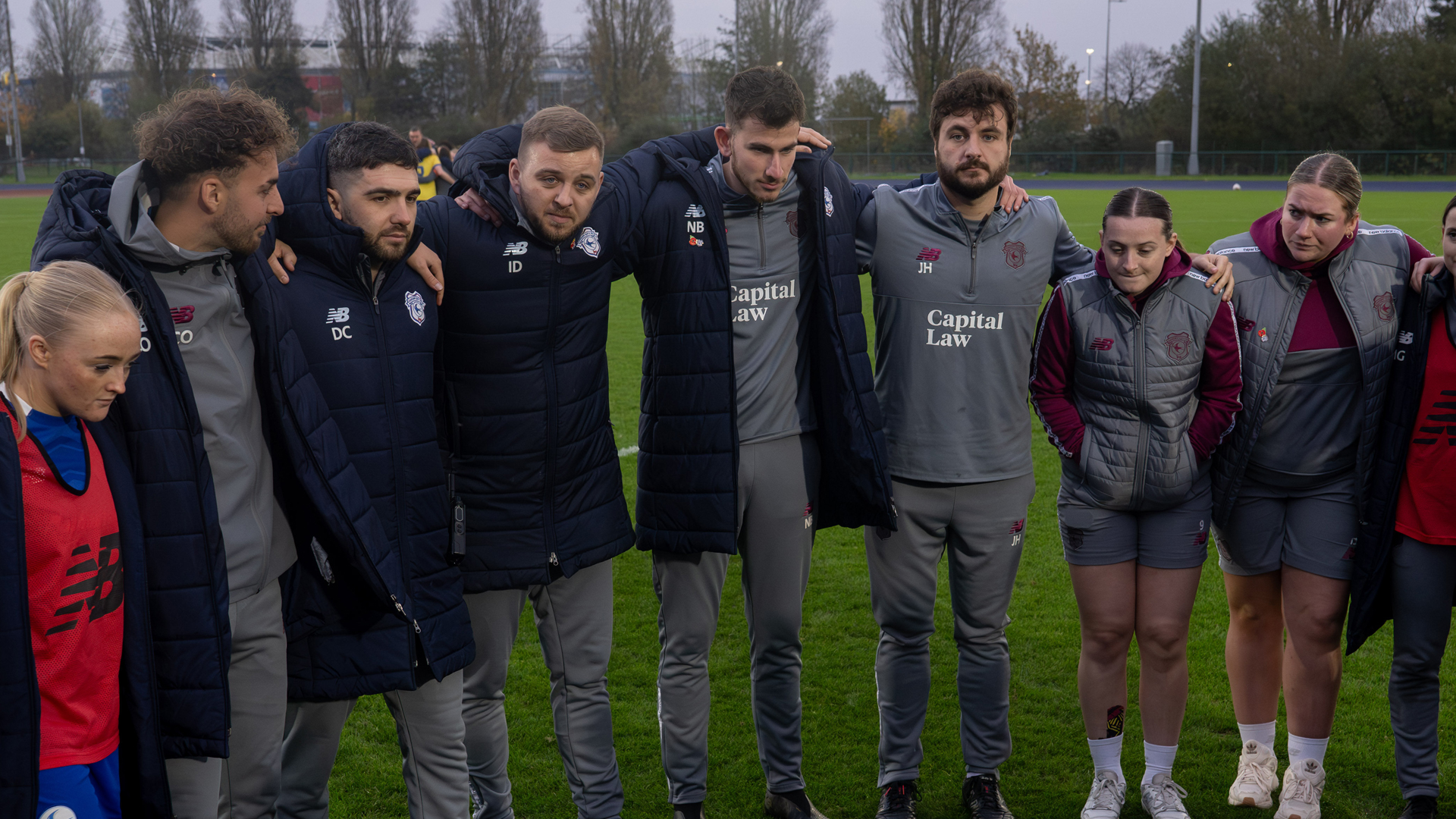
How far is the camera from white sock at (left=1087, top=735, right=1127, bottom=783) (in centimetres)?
349

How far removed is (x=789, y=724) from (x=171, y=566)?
Answer: 1958 mm

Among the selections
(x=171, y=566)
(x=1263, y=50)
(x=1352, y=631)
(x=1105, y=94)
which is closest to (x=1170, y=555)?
(x=1352, y=631)

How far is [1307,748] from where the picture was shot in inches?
137

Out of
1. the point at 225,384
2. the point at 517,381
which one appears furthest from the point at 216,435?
the point at 517,381

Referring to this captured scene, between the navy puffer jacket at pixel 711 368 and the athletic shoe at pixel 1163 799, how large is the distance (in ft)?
3.89

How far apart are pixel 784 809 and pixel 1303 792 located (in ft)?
5.41

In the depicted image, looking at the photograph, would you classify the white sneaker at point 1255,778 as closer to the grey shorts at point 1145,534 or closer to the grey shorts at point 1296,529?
the grey shorts at point 1296,529

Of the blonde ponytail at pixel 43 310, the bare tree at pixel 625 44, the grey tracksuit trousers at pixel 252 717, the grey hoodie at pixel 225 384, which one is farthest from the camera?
the bare tree at pixel 625 44

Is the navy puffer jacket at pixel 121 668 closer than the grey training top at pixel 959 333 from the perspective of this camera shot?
Yes

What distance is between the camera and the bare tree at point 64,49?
5534cm

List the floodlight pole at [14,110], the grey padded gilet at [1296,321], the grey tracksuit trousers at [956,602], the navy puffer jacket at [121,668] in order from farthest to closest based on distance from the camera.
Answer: the floodlight pole at [14,110]
the grey tracksuit trousers at [956,602]
the grey padded gilet at [1296,321]
the navy puffer jacket at [121,668]

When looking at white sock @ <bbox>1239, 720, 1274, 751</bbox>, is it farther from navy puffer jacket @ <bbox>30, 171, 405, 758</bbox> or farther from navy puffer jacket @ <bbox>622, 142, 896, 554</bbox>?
navy puffer jacket @ <bbox>30, 171, 405, 758</bbox>

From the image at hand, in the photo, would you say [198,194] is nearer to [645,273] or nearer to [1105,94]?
[645,273]

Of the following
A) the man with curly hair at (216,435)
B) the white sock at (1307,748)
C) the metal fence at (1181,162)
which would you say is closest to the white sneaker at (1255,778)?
the white sock at (1307,748)
